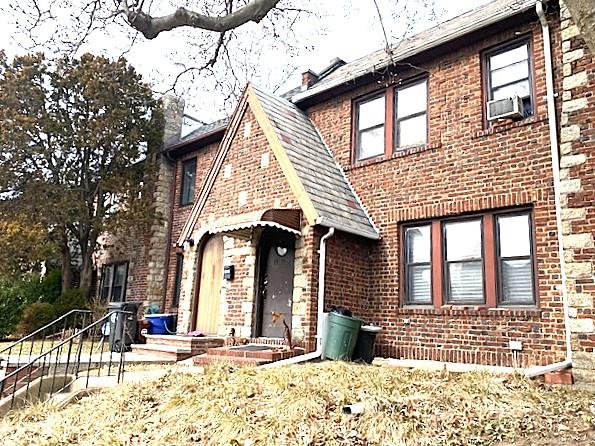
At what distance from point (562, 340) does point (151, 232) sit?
12.6 meters

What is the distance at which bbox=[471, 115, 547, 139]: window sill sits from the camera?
325 inches

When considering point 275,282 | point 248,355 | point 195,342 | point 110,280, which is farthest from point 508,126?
point 110,280

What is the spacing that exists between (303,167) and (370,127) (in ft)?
6.63

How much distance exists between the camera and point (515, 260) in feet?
26.9

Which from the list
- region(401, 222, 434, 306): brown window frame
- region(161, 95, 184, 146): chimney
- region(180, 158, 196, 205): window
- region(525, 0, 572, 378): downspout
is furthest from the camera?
region(161, 95, 184, 146): chimney

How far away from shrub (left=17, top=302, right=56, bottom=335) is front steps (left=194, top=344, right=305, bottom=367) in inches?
333

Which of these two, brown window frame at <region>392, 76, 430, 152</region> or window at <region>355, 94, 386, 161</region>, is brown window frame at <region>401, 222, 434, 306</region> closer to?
brown window frame at <region>392, 76, 430, 152</region>

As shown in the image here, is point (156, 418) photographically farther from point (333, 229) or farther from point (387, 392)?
point (333, 229)

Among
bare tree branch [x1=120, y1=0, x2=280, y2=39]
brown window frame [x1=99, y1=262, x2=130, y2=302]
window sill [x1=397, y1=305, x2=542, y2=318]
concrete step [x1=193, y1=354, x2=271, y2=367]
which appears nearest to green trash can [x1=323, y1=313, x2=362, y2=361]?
concrete step [x1=193, y1=354, x2=271, y2=367]

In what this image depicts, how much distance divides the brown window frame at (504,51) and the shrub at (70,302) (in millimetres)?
13313

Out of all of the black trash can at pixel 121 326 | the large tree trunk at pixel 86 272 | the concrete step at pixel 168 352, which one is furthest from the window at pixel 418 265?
the large tree trunk at pixel 86 272

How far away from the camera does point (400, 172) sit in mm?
9992

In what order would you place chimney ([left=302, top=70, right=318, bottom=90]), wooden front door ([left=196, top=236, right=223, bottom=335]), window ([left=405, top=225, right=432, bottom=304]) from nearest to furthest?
1. window ([left=405, top=225, right=432, bottom=304])
2. wooden front door ([left=196, top=236, right=223, bottom=335])
3. chimney ([left=302, top=70, right=318, bottom=90])

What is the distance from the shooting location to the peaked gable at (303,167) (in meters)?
9.35
